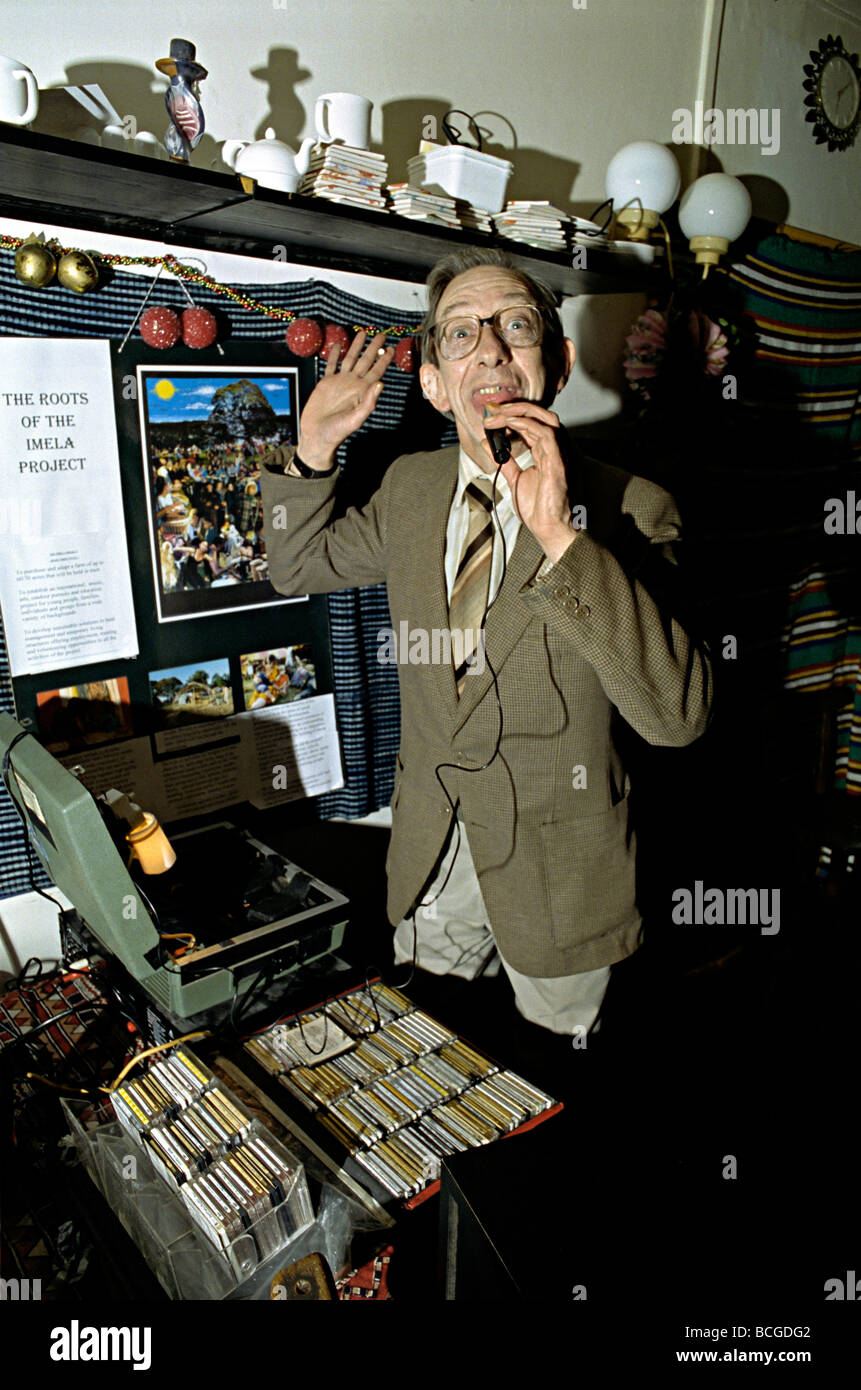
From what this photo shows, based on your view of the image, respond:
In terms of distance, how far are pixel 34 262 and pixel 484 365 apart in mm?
794

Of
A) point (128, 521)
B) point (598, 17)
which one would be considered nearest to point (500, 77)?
point (598, 17)

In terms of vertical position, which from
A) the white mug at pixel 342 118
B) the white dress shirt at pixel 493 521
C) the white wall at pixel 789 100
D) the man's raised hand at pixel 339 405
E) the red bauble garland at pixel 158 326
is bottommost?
the white dress shirt at pixel 493 521

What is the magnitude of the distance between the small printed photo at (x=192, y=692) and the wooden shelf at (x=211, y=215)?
2.83ft

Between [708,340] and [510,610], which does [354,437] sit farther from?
[708,340]

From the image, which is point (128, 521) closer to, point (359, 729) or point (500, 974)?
point (359, 729)

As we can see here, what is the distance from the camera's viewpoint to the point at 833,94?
10.2 feet

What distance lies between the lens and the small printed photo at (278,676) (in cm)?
199

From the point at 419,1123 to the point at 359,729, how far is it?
1.16m

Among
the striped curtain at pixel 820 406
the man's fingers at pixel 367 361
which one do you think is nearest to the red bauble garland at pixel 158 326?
the man's fingers at pixel 367 361

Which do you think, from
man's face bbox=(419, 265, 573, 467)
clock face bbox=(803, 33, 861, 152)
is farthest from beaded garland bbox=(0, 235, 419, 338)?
clock face bbox=(803, 33, 861, 152)

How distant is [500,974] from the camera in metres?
1.90

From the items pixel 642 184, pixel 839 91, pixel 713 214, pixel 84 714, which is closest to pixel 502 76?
pixel 642 184

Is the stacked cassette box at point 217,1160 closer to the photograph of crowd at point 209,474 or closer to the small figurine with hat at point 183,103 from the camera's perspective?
the photograph of crowd at point 209,474

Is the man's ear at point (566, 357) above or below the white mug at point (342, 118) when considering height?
below
